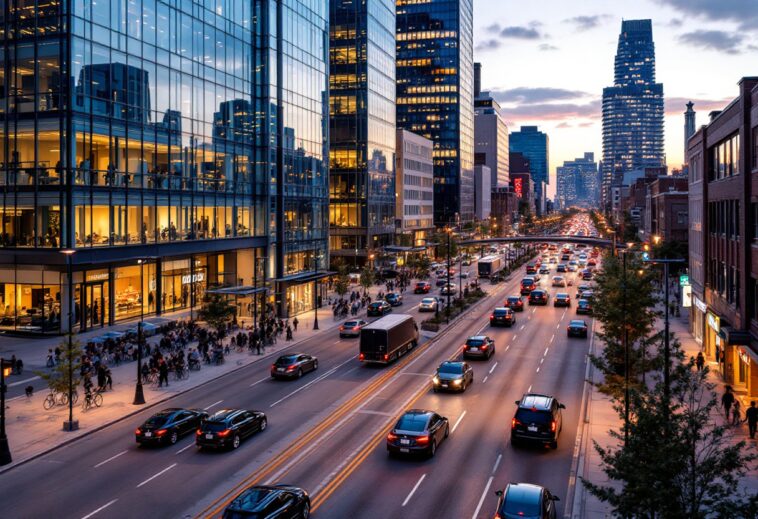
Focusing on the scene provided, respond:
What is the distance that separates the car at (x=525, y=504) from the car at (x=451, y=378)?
16.7 m

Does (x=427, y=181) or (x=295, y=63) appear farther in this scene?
(x=427, y=181)

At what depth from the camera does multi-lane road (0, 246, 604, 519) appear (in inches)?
829

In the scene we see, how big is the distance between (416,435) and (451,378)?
10869mm

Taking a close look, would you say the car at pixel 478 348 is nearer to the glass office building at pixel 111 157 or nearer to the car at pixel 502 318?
the car at pixel 502 318

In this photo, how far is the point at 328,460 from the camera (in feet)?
82.1

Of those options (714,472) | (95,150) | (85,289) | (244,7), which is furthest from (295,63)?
(714,472)

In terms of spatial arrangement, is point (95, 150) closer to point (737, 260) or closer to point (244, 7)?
point (244, 7)

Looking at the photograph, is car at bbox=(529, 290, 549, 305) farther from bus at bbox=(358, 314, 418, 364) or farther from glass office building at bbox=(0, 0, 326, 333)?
bus at bbox=(358, 314, 418, 364)

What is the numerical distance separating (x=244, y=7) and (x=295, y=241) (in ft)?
86.3

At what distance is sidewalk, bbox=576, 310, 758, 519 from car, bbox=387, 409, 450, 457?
5577 millimetres

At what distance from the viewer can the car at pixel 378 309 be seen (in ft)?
222

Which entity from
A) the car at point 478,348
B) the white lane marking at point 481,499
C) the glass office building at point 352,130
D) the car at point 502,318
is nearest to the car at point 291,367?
the car at point 478,348

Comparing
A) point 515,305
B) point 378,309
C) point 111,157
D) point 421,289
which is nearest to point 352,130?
point 421,289

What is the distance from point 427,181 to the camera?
164 m
